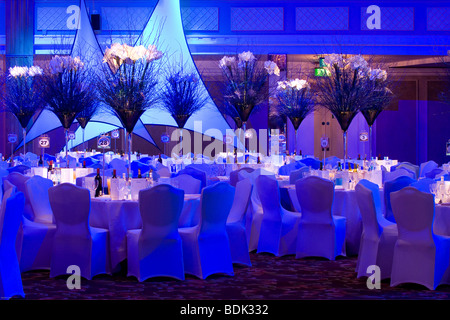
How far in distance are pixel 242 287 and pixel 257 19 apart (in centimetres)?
1123

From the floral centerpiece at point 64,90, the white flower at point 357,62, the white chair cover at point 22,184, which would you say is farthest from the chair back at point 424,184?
the floral centerpiece at point 64,90

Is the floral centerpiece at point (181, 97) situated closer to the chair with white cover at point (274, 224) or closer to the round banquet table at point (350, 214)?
the chair with white cover at point (274, 224)

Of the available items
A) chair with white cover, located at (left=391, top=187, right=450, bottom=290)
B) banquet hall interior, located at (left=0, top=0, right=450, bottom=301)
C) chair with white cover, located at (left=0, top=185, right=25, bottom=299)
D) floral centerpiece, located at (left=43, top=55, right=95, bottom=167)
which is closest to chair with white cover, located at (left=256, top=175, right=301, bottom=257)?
banquet hall interior, located at (left=0, top=0, right=450, bottom=301)

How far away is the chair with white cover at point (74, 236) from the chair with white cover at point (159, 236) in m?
0.37

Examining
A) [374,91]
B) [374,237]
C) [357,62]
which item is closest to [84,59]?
[374,91]

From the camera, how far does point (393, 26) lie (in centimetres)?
1573

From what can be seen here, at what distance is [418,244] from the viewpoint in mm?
5297

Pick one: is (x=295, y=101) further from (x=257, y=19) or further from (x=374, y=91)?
(x=257, y=19)

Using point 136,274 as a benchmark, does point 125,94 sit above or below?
above

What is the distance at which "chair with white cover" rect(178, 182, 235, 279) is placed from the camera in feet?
18.8

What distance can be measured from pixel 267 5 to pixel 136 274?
11.2 metres

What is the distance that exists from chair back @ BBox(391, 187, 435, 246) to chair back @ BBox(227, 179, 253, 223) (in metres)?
1.49

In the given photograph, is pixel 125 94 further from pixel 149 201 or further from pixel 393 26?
pixel 393 26
